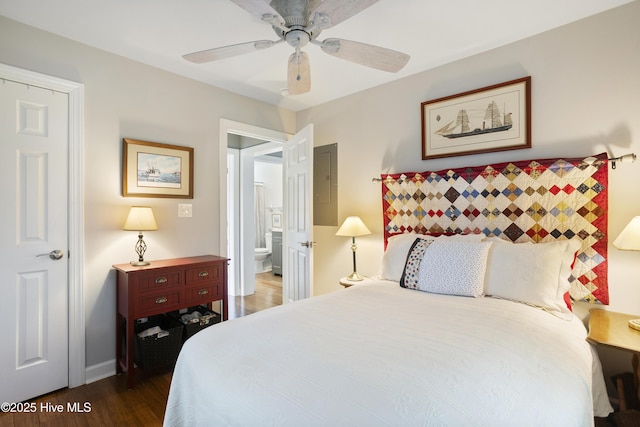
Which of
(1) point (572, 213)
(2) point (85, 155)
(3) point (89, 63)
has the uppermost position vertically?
(3) point (89, 63)

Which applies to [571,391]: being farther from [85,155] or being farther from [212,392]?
[85,155]

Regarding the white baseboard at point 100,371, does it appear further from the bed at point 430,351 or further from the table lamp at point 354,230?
the table lamp at point 354,230

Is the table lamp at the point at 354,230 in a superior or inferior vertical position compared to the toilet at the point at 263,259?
superior

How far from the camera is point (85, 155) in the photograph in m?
2.34

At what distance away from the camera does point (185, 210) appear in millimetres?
2914

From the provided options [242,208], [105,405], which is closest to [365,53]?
[105,405]

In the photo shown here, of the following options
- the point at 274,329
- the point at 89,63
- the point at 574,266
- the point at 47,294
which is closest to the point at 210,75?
the point at 89,63

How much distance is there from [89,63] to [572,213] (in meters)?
3.48

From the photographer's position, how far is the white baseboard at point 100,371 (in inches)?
93.5

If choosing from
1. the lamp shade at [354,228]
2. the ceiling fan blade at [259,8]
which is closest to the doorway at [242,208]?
the lamp shade at [354,228]

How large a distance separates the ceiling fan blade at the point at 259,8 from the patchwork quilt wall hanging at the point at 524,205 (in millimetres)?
1743

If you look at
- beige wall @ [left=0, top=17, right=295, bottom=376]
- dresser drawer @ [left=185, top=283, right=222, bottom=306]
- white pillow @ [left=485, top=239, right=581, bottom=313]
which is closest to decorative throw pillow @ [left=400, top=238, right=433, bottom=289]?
white pillow @ [left=485, top=239, right=581, bottom=313]

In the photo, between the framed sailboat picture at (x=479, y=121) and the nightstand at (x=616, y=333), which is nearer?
the nightstand at (x=616, y=333)

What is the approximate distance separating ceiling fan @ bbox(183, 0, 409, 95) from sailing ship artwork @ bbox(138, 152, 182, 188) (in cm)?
114
